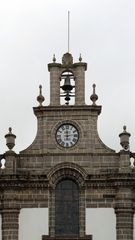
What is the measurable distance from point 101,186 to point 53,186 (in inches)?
90.2

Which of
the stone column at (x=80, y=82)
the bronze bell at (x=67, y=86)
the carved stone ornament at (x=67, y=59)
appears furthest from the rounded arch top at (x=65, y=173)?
the carved stone ornament at (x=67, y=59)

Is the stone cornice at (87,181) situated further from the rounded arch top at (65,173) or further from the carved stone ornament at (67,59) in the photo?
the carved stone ornament at (67,59)

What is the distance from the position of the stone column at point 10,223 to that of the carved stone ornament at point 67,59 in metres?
7.83

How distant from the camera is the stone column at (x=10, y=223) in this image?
4653 cm

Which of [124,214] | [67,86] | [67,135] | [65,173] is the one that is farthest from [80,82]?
[124,214]

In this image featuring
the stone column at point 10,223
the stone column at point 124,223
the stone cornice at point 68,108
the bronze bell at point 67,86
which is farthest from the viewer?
the bronze bell at point 67,86

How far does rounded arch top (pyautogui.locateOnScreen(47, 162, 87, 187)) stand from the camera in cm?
4706

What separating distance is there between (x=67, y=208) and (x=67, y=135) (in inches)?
144

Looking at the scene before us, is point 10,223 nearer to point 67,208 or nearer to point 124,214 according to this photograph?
point 67,208

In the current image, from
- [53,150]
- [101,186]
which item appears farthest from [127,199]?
[53,150]

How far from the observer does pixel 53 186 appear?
4709 centimetres

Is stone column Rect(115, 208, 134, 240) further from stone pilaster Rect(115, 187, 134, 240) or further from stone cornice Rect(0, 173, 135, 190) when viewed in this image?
stone cornice Rect(0, 173, 135, 190)

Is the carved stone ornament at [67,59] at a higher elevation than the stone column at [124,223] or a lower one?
higher

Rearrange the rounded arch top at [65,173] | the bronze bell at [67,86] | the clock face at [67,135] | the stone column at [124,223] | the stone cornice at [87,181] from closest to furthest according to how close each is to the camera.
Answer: the stone column at [124,223], the stone cornice at [87,181], the rounded arch top at [65,173], the clock face at [67,135], the bronze bell at [67,86]
